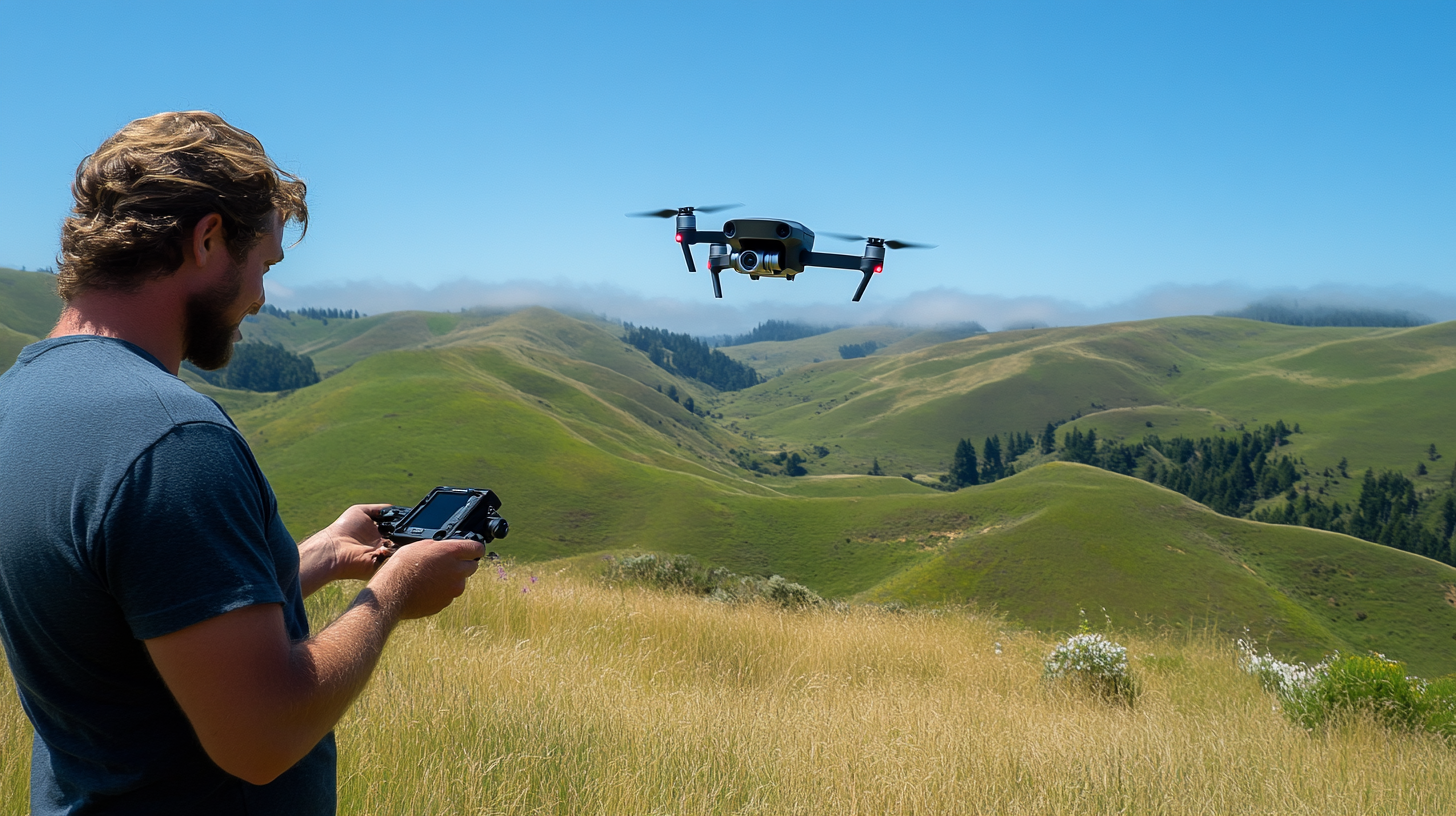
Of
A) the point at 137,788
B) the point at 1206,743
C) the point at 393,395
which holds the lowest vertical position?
the point at 393,395

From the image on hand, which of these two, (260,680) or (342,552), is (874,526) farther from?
(260,680)

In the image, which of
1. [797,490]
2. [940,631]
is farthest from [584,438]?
[940,631]

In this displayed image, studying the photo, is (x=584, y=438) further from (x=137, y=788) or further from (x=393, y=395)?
(x=137, y=788)

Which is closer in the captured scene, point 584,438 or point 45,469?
point 45,469

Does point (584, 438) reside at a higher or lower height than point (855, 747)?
lower

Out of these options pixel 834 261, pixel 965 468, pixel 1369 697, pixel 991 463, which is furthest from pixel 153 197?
pixel 991 463

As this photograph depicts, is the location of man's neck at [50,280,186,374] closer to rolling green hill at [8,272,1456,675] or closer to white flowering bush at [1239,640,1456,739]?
white flowering bush at [1239,640,1456,739]

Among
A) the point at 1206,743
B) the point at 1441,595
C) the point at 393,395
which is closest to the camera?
the point at 1206,743
